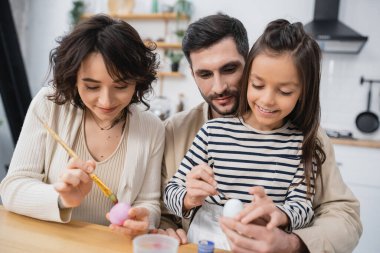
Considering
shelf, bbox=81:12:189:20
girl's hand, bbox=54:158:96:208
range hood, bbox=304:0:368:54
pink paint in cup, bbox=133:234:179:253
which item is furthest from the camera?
shelf, bbox=81:12:189:20

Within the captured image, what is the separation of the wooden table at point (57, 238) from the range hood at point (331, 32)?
282cm

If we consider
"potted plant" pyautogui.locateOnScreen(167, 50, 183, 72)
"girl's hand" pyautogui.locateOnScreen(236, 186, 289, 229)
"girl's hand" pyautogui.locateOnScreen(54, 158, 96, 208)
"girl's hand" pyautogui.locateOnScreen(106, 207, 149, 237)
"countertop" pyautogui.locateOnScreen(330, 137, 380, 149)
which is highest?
"girl's hand" pyautogui.locateOnScreen(54, 158, 96, 208)

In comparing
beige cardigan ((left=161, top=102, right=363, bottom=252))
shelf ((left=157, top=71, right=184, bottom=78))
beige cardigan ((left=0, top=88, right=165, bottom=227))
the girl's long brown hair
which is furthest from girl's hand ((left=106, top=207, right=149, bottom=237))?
shelf ((left=157, top=71, right=184, bottom=78))

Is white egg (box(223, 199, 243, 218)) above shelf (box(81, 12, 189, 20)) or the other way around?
the other way around

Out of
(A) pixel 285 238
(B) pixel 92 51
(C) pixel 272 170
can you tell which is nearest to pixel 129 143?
(B) pixel 92 51

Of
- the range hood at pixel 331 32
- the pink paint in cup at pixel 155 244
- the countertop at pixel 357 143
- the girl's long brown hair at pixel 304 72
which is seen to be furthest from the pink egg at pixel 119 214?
the range hood at pixel 331 32

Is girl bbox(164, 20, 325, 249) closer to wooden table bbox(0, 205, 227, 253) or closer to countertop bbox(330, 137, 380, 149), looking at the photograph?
wooden table bbox(0, 205, 227, 253)

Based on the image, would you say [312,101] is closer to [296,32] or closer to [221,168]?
[296,32]

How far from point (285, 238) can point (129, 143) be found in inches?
24.3

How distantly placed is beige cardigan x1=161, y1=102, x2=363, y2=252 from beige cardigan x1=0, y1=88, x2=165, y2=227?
4.3 inches

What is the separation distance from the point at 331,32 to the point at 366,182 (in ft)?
4.46

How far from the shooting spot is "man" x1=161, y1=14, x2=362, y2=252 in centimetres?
101

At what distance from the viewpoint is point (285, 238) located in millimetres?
883

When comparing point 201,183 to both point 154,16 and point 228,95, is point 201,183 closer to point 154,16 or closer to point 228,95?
point 228,95
